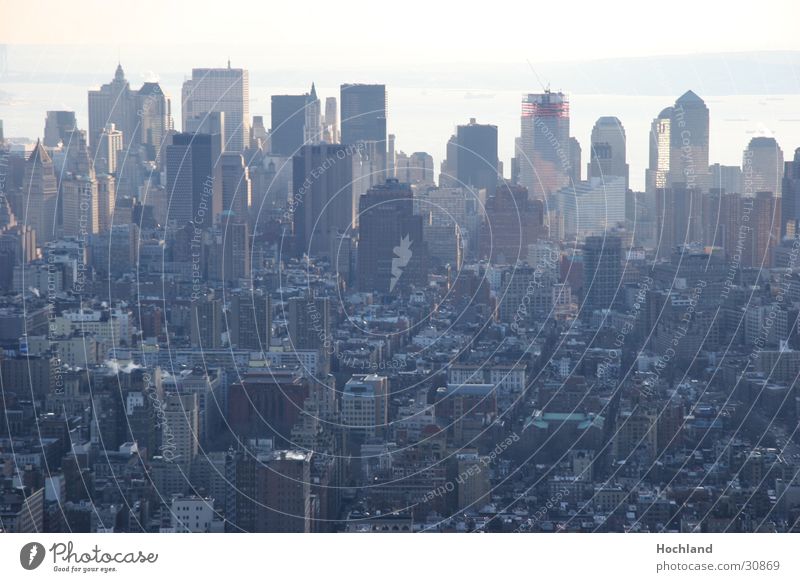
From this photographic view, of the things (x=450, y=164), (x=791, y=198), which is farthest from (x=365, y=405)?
(x=791, y=198)

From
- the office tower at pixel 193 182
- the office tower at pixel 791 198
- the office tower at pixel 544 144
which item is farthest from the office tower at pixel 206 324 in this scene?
the office tower at pixel 791 198

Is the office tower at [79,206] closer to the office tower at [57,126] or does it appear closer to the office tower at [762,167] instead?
the office tower at [57,126]

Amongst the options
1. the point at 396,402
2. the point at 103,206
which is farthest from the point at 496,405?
the point at 103,206

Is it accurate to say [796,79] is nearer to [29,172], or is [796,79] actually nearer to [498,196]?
[498,196]

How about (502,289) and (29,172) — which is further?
(502,289)

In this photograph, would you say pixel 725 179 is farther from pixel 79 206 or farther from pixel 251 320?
pixel 79 206

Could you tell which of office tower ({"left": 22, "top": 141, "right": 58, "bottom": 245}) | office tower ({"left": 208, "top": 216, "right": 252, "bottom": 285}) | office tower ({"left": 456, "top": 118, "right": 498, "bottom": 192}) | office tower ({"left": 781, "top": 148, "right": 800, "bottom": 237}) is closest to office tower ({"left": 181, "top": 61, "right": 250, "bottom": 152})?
office tower ({"left": 208, "top": 216, "right": 252, "bottom": 285})
